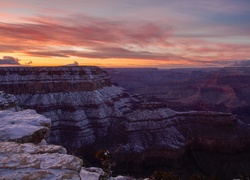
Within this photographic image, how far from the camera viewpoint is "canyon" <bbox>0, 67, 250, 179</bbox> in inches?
2771

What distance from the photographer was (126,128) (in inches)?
3017

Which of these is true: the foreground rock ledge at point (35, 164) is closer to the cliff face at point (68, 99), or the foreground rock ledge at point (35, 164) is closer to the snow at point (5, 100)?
the snow at point (5, 100)

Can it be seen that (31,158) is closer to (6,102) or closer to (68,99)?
(6,102)

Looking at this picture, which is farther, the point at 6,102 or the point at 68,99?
the point at 68,99

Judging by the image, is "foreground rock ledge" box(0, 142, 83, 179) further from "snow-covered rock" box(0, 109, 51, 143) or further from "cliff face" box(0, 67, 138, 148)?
"cliff face" box(0, 67, 138, 148)

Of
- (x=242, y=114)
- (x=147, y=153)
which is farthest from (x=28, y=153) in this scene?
(x=242, y=114)

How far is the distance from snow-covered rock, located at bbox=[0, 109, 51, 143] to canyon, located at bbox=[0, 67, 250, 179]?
127 feet

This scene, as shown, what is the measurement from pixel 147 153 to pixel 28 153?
55.4 m

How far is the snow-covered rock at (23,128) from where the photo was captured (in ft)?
69.3

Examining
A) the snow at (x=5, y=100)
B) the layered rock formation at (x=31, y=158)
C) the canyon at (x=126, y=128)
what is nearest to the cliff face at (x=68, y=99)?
the canyon at (x=126, y=128)

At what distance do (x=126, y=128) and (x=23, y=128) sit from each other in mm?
55227

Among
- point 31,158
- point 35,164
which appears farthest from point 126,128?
point 35,164

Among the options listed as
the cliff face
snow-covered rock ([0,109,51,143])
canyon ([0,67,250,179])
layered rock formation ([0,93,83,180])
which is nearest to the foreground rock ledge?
layered rock formation ([0,93,83,180])

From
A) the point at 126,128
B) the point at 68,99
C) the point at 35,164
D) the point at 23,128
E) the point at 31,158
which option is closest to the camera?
the point at 35,164
